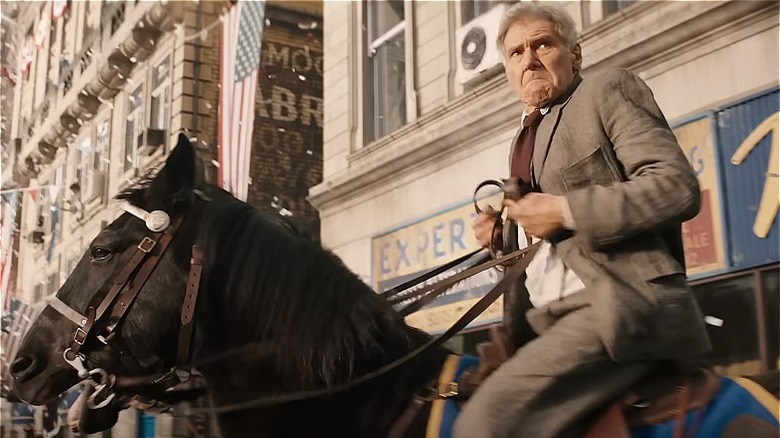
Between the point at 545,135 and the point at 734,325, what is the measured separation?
170 inches

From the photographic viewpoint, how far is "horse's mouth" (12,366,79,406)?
2469 mm

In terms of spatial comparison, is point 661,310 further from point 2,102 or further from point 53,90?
point 53,90

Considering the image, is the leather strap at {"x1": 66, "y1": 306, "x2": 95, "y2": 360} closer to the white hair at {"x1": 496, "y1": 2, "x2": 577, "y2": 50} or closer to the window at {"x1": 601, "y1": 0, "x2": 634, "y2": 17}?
the white hair at {"x1": 496, "y1": 2, "x2": 577, "y2": 50}

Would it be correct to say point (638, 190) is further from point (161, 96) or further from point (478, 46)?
point (161, 96)

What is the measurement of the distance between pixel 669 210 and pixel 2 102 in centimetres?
1187

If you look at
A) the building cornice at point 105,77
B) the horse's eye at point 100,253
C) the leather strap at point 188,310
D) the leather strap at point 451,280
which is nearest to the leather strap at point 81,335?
the horse's eye at point 100,253

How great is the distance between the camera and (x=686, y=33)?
19.0 ft

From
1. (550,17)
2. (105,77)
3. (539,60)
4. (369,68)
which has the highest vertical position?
(105,77)

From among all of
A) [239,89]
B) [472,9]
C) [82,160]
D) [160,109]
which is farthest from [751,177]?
[82,160]

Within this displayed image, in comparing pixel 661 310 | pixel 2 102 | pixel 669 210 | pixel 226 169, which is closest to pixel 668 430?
pixel 661 310

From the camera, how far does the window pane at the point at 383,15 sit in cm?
1002

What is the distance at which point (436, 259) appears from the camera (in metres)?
8.04

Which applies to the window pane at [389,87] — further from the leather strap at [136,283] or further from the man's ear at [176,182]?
the leather strap at [136,283]

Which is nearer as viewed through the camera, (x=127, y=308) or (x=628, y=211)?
(x=628, y=211)
